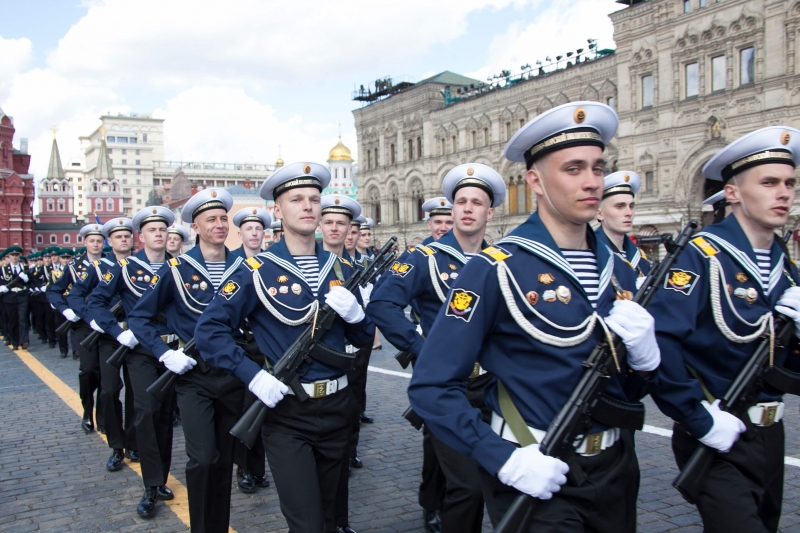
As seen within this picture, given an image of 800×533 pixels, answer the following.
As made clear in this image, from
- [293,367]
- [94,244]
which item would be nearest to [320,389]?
[293,367]

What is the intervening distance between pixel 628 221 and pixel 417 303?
249 centimetres

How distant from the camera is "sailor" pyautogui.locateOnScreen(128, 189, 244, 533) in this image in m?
4.71

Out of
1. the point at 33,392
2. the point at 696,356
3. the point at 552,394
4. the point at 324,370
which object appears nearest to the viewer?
the point at 552,394

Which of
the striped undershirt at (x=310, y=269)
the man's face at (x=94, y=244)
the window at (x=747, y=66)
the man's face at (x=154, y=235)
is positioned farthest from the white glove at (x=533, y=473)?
the window at (x=747, y=66)

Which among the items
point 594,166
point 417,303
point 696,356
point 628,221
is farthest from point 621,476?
point 628,221

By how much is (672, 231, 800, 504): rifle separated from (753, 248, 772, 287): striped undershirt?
21cm

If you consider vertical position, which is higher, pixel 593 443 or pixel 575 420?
pixel 575 420

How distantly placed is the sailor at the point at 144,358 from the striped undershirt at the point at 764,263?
466 centimetres

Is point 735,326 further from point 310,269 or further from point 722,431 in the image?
point 310,269

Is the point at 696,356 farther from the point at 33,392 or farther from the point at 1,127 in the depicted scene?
the point at 1,127

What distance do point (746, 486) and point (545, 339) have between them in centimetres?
146

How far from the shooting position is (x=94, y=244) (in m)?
11.0

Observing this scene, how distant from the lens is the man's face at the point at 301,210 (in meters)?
4.49

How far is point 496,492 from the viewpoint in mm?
2770
